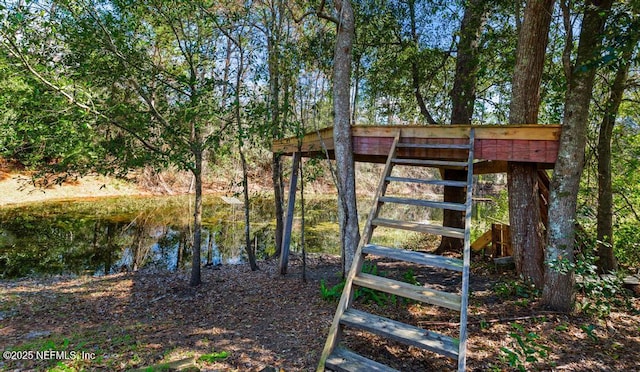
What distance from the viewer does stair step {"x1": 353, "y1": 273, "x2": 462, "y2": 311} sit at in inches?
103

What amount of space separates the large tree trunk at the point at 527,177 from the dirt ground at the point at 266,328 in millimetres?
456

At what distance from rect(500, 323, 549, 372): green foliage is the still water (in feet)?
19.7

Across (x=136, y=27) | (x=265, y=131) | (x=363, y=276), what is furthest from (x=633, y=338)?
(x=136, y=27)

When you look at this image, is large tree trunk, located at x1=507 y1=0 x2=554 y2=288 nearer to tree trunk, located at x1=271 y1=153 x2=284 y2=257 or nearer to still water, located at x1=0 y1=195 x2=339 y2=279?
tree trunk, located at x1=271 y1=153 x2=284 y2=257

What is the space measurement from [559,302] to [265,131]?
4.90 m

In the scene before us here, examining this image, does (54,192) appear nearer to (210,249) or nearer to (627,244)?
(210,249)

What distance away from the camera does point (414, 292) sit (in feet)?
9.10

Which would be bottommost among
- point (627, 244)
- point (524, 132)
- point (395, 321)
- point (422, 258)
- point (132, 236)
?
point (132, 236)

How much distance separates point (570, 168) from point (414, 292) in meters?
2.40

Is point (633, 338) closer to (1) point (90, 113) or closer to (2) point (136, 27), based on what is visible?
(1) point (90, 113)

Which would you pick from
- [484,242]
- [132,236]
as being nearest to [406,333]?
[484,242]

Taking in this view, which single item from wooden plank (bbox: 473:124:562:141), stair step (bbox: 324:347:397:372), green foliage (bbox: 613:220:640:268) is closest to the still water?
wooden plank (bbox: 473:124:562:141)

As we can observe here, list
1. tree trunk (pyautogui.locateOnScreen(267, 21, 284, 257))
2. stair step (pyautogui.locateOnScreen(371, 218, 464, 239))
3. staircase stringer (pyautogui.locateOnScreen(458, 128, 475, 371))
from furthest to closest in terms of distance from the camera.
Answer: tree trunk (pyautogui.locateOnScreen(267, 21, 284, 257)), stair step (pyautogui.locateOnScreen(371, 218, 464, 239)), staircase stringer (pyautogui.locateOnScreen(458, 128, 475, 371))

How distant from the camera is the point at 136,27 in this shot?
5.35 m
